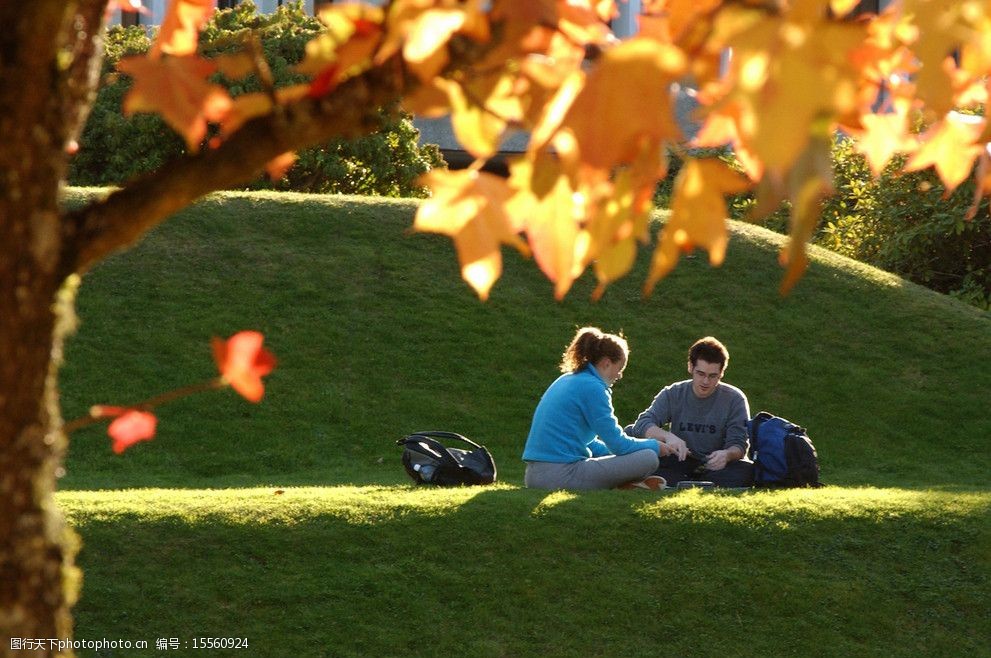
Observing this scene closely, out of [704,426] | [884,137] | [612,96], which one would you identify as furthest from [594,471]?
[612,96]

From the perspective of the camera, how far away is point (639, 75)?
130 centimetres

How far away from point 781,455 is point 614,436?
4.02 feet

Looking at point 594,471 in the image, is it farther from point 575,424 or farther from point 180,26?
point 180,26

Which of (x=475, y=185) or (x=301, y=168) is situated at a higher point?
(x=301, y=168)

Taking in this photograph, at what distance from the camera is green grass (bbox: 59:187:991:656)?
233 inches

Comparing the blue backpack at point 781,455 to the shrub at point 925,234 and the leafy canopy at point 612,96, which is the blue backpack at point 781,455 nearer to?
the leafy canopy at point 612,96

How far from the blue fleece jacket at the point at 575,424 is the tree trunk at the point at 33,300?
590 cm

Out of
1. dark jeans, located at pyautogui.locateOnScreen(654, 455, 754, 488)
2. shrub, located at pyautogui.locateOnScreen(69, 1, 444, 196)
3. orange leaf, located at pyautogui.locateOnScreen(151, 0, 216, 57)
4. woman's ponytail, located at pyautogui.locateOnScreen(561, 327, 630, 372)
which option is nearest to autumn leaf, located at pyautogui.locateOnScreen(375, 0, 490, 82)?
orange leaf, located at pyautogui.locateOnScreen(151, 0, 216, 57)

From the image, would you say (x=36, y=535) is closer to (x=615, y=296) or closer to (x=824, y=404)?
(x=824, y=404)

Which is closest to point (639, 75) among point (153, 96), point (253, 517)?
point (153, 96)

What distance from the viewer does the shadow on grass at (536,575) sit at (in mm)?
5758

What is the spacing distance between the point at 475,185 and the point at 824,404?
11.3 m

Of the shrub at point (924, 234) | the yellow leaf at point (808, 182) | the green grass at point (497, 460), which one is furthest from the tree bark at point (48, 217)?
the shrub at point (924, 234)

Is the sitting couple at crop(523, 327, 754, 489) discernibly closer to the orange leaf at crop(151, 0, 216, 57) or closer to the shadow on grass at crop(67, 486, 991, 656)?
the shadow on grass at crop(67, 486, 991, 656)
